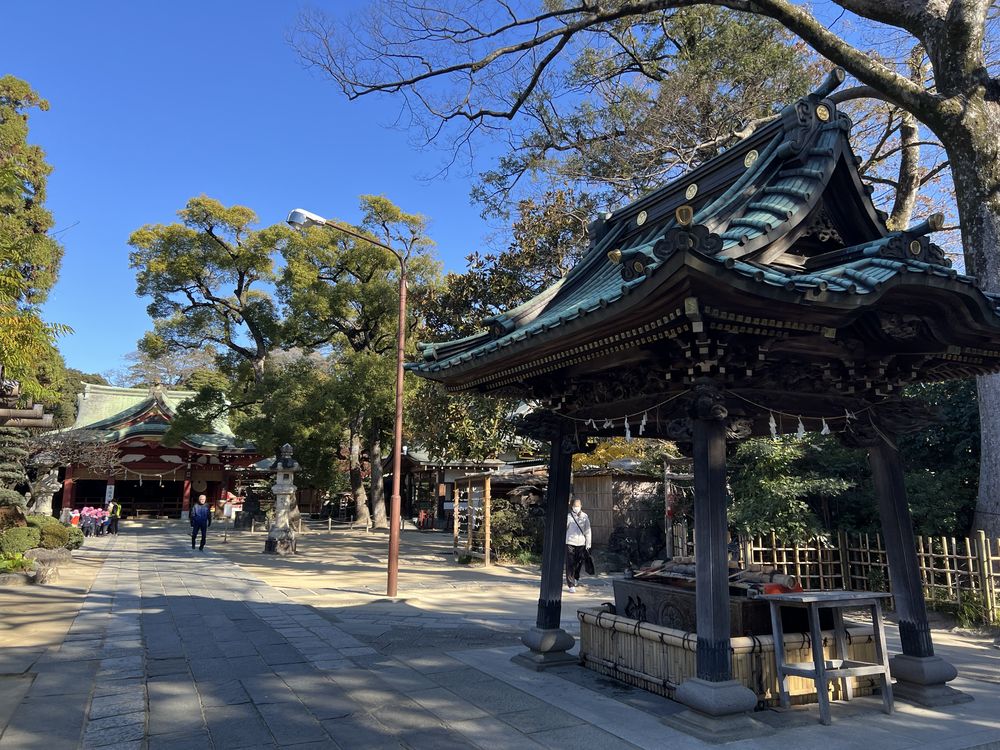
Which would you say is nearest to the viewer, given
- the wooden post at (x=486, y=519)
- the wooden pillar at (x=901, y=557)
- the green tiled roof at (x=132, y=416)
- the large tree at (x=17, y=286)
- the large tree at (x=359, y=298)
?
the wooden pillar at (x=901, y=557)

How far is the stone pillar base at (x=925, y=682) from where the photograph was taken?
5.54 metres

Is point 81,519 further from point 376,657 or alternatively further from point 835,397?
point 835,397

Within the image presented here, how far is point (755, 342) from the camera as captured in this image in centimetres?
523

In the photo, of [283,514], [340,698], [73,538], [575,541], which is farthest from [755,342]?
[73,538]

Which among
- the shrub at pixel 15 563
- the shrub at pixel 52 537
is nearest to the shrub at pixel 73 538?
the shrub at pixel 52 537

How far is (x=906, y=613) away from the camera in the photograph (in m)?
5.81

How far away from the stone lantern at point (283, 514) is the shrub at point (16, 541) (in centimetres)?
761

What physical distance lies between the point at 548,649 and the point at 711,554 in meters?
2.57

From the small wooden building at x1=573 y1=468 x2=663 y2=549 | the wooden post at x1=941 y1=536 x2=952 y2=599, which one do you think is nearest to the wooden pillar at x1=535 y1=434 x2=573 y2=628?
the wooden post at x1=941 y1=536 x2=952 y2=599

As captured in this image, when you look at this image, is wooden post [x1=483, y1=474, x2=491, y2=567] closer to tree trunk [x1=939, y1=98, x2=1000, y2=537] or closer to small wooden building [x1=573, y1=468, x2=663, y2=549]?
small wooden building [x1=573, y1=468, x2=663, y2=549]

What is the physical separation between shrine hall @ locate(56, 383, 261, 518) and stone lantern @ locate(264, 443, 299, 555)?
12236 millimetres

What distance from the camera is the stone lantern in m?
20.6

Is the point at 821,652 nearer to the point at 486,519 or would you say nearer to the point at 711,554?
the point at 711,554

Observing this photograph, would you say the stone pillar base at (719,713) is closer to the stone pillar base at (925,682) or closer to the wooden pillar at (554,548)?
the stone pillar base at (925,682)
